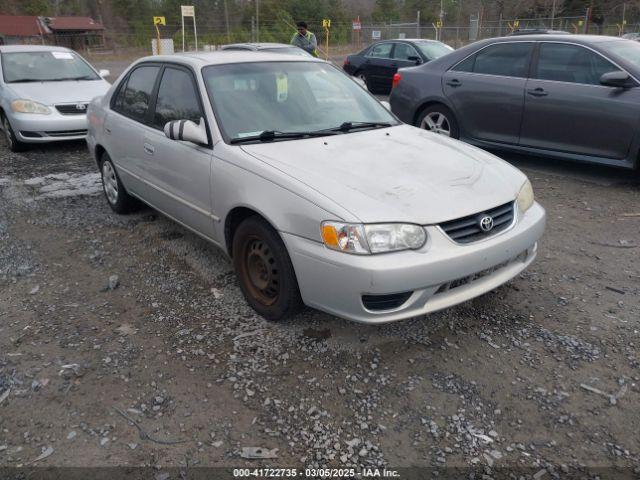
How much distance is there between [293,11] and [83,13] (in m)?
20.7

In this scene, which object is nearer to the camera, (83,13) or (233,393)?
(233,393)

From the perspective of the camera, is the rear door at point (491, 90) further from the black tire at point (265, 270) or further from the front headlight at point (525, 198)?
the black tire at point (265, 270)

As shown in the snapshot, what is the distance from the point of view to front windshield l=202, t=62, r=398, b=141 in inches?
145

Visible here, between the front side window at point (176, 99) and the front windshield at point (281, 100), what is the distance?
17 centimetres

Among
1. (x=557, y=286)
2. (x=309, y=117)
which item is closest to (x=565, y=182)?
(x=557, y=286)

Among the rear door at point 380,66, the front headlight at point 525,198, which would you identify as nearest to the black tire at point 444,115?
the front headlight at point 525,198

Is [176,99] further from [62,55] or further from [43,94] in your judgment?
[62,55]

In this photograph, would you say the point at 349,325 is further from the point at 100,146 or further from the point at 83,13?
the point at 83,13

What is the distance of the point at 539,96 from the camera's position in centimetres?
618

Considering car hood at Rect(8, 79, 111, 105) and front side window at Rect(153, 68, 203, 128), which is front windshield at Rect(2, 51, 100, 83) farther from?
front side window at Rect(153, 68, 203, 128)

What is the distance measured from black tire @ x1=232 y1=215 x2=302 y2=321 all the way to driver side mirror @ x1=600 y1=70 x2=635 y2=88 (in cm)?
440

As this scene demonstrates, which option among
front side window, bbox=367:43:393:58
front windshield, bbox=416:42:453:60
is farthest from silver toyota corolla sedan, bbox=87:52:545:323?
front side window, bbox=367:43:393:58

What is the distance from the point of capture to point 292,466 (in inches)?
92.2

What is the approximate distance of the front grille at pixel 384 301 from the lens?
279 cm
